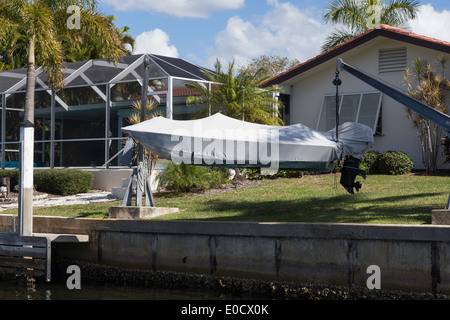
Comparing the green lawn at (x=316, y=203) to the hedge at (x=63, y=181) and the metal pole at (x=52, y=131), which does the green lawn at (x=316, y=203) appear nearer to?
the hedge at (x=63, y=181)

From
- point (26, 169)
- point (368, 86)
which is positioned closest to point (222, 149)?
point (26, 169)

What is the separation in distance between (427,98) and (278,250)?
1048 cm

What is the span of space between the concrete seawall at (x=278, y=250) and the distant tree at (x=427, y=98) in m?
10.3

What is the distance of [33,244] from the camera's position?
1230cm

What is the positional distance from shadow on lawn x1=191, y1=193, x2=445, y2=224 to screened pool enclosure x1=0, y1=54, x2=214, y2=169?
6364mm

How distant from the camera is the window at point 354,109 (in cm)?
2144

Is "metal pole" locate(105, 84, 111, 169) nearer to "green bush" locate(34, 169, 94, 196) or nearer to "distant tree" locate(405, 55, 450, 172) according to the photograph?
"green bush" locate(34, 169, 94, 196)

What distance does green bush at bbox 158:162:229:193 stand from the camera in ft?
58.7

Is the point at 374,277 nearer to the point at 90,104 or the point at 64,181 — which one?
the point at 64,181

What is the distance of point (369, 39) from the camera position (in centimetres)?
2117

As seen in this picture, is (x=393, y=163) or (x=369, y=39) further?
(x=369, y=39)

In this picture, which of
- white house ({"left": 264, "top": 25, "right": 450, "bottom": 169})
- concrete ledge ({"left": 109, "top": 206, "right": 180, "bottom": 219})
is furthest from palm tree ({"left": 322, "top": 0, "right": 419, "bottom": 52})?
concrete ledge ({"left": 109, "top": 206, "right": 180, "bottom": 219})

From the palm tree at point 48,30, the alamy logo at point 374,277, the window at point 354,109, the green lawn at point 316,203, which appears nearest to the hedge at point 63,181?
the palm tree at point 48,30
